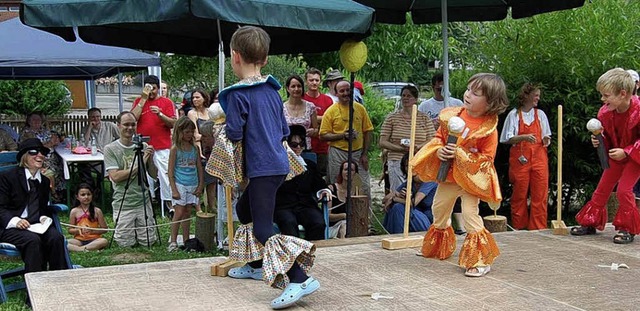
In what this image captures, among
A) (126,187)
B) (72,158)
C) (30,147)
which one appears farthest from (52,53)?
(30,147)

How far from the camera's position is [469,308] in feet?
15.1

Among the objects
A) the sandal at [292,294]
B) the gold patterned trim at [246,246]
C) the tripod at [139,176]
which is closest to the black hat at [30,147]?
the tripod at [139,176]

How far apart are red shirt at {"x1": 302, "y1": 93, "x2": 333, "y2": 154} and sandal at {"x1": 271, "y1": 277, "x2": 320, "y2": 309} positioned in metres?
4.34

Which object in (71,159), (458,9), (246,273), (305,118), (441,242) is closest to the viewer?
(246,273)

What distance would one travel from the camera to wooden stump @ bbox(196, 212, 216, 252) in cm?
743

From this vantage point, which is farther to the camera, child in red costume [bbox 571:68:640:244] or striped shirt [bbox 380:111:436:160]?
striped shirt [bbox 380:111:436:160]

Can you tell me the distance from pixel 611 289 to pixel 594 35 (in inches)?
199

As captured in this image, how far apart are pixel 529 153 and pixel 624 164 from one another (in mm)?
1991

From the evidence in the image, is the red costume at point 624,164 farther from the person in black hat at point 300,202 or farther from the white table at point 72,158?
the white table at point 72,158

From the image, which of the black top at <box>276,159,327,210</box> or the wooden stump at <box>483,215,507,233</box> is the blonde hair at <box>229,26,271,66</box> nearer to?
the black top at <box>276,159,327,210</box>

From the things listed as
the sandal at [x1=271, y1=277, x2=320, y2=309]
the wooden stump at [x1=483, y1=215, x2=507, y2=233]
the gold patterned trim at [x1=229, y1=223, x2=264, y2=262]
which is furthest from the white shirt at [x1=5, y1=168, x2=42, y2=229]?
the wooden stump at [x1=483, y1=215, x2=507, y2=233]

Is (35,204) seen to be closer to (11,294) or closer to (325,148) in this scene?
(11,294)

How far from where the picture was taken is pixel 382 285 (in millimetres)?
5180

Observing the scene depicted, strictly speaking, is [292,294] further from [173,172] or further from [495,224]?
[173,172]
